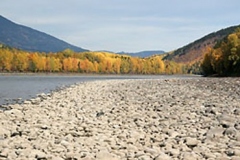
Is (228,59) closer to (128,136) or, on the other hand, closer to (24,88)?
(24,88)

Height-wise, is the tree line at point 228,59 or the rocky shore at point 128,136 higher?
the tree line at point 228,59

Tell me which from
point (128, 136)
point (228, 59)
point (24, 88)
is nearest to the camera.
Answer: point (128, 136)

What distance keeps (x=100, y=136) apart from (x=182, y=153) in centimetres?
371

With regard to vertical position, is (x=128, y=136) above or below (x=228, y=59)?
below

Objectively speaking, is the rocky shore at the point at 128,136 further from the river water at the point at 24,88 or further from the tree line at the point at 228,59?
the tree line at the point at 228,59

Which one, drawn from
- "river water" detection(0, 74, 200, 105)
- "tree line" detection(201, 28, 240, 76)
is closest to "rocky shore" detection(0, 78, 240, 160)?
"river water" detection(0, 74, 200, 105)

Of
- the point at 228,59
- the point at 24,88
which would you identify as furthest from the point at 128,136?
the point at 228,59

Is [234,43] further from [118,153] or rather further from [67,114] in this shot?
[118,153]

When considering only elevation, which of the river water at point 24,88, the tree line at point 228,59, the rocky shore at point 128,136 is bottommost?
the river water at point 24,88

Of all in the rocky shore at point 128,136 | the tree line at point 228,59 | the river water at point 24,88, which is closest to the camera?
the rocky shore at point 128,136

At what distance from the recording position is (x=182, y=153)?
9.84 metres

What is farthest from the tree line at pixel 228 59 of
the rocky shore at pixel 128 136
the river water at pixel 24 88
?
the rocky shore at pixel 128 136

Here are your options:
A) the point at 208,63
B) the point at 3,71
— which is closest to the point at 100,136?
the point at 208,63

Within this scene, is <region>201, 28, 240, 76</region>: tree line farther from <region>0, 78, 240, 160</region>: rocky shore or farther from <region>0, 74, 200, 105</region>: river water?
<region>0, 78, 240, 160</region>: rocky shore
